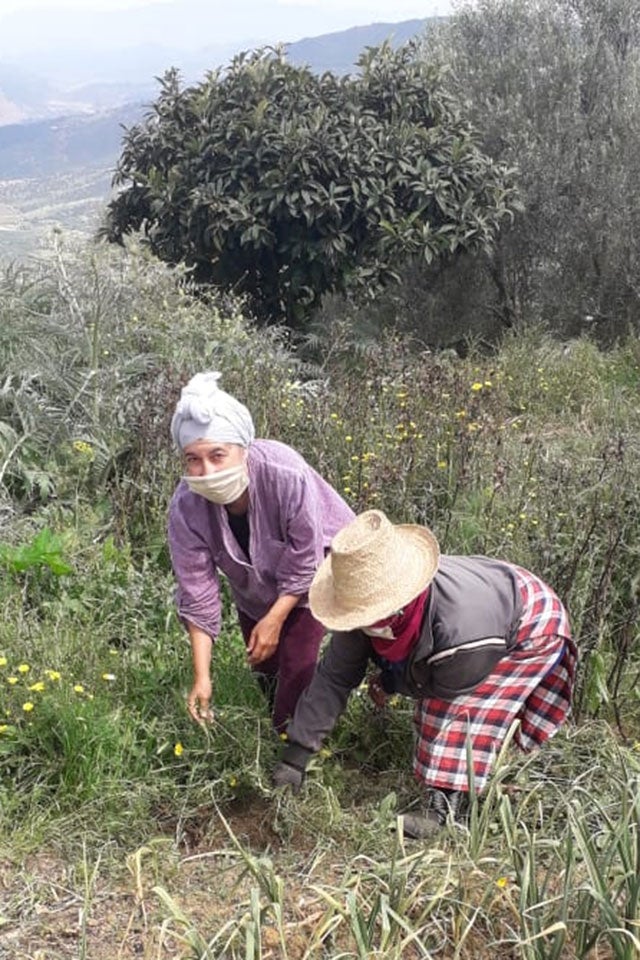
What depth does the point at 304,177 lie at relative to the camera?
6.59 meters

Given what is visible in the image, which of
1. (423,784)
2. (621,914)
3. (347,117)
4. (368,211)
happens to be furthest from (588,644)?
(347,117)

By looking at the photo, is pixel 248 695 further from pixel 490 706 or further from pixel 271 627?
pixel 490 706

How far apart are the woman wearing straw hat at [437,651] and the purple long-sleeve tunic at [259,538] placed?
0.43ft

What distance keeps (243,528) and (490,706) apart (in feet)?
2.73

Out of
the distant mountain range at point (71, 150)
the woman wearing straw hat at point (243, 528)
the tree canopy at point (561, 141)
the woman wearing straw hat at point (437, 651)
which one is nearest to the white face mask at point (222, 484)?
the woman wearing straw hat at point (243, 528)

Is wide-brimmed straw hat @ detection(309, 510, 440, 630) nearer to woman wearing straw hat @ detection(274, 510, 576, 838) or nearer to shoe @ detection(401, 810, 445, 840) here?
woman wearing straw hat @ detection(274, 510, 576, 838)

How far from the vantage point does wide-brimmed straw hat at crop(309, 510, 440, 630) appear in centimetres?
234

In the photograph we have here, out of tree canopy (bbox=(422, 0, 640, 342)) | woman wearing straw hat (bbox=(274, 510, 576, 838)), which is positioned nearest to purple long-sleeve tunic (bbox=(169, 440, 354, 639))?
woman wearing straw hat (bbox=(274, 510, 576, 838))

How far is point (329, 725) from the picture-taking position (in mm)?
Result: 2619

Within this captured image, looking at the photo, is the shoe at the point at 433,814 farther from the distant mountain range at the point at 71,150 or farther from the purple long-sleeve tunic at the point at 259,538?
the distant mountain range at the point at 71,150

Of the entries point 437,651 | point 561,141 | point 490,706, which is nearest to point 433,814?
point 490,706

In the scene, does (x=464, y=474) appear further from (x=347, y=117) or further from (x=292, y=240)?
(x=347, y=117)

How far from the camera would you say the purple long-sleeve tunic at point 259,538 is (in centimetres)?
263

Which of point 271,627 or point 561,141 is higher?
point 561,141
